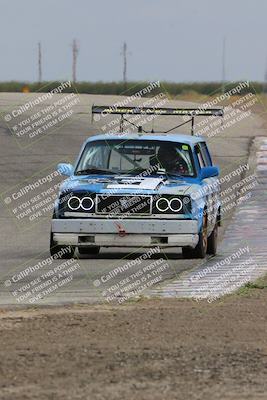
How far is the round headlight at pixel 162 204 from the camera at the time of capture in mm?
16406

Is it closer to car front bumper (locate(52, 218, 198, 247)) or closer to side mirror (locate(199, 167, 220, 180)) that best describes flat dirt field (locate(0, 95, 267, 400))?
car front bumper (locate(52, 218, 198, 247))

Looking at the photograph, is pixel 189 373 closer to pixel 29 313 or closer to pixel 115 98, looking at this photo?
pixel 29 313

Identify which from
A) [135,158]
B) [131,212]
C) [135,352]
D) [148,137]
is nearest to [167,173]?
[135,158]

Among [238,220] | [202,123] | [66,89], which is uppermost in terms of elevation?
[238,220]

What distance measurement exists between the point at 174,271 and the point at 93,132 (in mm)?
25077

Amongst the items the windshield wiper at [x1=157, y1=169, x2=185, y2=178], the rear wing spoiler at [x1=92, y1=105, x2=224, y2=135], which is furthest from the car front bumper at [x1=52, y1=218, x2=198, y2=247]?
the rear wing spoiler at [x1=92, y1=105, x2=224, y2=135]

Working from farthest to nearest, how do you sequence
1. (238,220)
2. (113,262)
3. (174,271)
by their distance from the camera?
(238,220) < (113,262) < (174,271)

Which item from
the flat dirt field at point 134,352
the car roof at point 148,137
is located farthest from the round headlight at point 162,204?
the flat dirt field at point 134,352

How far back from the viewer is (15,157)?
1318 inches

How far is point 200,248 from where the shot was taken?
16703 millimetres

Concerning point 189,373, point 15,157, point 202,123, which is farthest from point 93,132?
point 189,373

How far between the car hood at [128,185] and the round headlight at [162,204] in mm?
115

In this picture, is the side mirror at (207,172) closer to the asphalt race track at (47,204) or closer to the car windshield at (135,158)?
the car windshield at (135,158)

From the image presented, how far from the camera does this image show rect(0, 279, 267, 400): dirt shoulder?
24.8 ft
